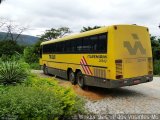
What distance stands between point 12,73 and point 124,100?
4.59 m

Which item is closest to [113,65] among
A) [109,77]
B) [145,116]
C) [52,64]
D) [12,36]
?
[109,77]

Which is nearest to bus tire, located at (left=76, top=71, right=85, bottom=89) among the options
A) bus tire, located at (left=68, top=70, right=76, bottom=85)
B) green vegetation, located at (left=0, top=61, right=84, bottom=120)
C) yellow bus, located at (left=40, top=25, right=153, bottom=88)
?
yellow bus, located at (left=40, top=25, right=153, bottom=88)

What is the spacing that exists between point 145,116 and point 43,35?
50.2 metres

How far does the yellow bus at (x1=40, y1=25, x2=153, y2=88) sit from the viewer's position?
13078mm

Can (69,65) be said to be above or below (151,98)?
above

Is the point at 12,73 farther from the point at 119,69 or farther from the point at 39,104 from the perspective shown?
the point at 39,104

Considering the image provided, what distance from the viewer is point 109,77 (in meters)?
13.1

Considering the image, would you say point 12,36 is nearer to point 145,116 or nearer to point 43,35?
point 43,35

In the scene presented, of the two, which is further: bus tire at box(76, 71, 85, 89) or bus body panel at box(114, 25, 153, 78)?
bus tire at box(76, 71, 85, 89)

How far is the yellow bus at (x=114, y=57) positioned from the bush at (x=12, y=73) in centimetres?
329

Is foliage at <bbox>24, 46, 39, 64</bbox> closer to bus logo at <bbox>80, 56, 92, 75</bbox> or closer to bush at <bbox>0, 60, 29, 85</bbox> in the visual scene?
bus logo at <bbox>80, 56, 92, 75</bbox>

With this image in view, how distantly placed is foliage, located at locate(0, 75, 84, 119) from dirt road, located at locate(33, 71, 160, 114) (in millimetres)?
1971

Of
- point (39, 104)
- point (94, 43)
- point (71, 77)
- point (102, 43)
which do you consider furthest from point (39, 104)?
point (71, 77)

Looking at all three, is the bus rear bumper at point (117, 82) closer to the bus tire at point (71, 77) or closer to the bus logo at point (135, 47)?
the bus logo at point (135, 47)
